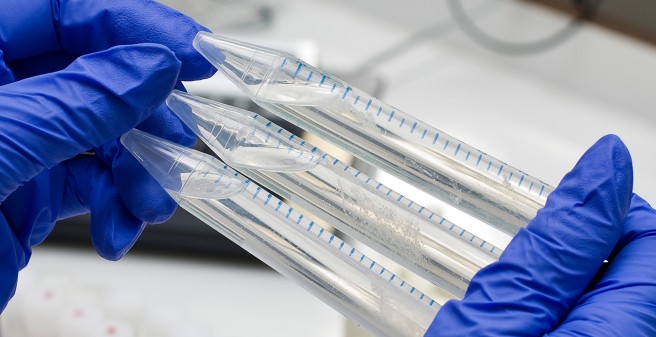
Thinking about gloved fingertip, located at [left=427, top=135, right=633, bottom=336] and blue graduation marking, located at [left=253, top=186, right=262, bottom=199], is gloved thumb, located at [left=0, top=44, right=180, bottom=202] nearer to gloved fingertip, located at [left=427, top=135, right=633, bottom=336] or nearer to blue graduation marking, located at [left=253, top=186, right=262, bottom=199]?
blue graduation marking, located at [left=253, top=186, right=262, bottom=199]

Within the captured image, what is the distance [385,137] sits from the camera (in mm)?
740

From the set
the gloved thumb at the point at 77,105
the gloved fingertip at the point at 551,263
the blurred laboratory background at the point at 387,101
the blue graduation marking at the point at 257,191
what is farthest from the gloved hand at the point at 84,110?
the gloved fingertip at the point at 551,263

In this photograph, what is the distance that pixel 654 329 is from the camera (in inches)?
24.5

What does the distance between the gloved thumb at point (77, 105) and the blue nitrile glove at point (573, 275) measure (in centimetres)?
37

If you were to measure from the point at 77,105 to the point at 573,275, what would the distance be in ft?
1.65

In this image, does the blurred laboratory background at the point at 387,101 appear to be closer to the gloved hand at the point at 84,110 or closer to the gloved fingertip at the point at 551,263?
A: the gloved hand at the point at 84,110

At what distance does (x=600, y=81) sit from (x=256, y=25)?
0.85 metres

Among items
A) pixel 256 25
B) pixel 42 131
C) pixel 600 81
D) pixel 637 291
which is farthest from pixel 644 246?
pixel 256 25

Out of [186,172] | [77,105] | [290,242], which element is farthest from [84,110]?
[290,242]

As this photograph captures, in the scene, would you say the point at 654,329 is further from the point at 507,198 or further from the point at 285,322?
the point at 285,322

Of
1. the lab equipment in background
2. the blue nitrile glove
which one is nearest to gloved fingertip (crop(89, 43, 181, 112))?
the blue nitrile glove

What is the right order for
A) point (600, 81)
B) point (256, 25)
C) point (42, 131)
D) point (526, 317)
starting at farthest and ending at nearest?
1. point (256, 25)
2. point (600, 81)
3. point (42, 131)
4. point (526, 317)

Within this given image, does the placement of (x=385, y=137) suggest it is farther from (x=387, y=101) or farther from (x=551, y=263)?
(x=387, y=101)

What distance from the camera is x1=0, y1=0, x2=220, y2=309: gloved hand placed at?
738mm
